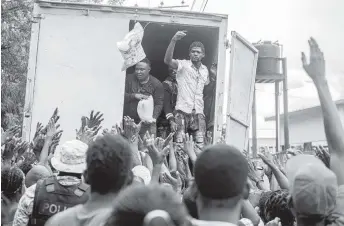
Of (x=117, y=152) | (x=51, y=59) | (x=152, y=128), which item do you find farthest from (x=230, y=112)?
(x=117, y=152)

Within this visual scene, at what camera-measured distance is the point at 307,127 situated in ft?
80.8

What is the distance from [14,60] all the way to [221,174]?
12381 mm

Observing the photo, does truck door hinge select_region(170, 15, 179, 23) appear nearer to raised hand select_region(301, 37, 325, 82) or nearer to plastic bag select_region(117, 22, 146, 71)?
plastic bag select_region(117, 22, 146, 71)

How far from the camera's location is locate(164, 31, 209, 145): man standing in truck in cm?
718

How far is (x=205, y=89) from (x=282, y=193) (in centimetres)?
512

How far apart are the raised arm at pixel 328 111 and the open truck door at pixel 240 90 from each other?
14.1ft

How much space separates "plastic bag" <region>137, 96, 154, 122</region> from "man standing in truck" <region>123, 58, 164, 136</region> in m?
0.07

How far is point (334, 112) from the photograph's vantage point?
2.29 meters

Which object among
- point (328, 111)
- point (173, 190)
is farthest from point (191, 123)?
point (173, 190)

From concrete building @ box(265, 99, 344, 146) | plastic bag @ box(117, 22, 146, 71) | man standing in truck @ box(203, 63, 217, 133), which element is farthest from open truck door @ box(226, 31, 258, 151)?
concrete building @ box(265, 99, 344, 146)

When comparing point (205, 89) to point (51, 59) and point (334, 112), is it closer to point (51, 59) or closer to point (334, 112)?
point (51, 59)

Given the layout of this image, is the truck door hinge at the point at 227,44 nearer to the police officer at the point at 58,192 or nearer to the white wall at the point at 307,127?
the police officer at the point at 58,192

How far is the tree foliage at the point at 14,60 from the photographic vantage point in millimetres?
12633

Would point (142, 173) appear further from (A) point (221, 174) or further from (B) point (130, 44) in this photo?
(B) point (130, 44)
